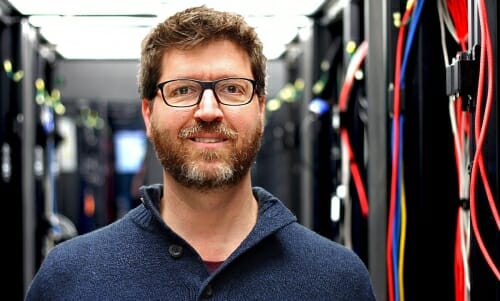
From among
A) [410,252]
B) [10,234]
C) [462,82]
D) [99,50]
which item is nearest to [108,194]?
[99,50]

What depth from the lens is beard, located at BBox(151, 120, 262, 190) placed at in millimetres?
1610

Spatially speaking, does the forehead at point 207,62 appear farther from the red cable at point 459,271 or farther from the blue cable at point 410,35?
the red cable at point 459,271

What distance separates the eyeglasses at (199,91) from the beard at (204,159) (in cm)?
7

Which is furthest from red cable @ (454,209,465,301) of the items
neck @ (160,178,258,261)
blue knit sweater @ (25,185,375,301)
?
neck @ (160,178,258,261)

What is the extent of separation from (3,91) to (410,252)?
8.77 ft

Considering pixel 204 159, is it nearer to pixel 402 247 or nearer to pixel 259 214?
pixel 259 214

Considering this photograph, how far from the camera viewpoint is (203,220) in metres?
1.71

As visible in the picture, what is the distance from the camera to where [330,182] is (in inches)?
166

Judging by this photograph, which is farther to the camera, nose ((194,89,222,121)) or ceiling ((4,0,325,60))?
ceiling ((4,0,325,60))

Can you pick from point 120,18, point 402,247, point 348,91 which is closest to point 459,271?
point 402,247

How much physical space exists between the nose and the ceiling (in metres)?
1.72

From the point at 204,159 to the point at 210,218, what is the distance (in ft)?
0.59

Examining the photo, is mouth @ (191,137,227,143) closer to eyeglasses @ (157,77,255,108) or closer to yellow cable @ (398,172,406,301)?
eyeglasses @ (157,77,255,108)

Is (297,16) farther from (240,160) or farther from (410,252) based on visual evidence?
(240,160)
